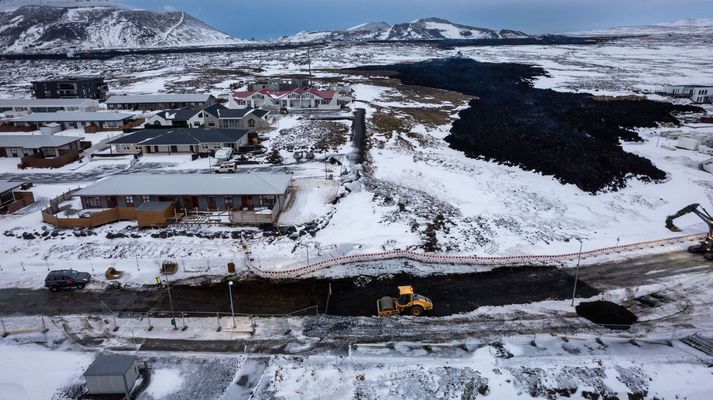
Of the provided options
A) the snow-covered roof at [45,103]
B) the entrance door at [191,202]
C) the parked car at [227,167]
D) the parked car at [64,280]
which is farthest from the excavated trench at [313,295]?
the snow-covered roof at [45,103]

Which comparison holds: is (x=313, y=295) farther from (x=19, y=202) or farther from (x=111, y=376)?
(x=19, y=202)

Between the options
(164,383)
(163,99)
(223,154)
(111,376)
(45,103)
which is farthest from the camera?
(163,99)

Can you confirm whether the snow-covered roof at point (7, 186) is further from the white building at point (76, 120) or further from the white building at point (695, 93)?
the white building at point (695, 93)

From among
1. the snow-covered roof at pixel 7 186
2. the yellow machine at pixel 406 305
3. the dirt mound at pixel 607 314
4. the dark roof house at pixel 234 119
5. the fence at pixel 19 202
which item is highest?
the dark roof house at pixel 234 119

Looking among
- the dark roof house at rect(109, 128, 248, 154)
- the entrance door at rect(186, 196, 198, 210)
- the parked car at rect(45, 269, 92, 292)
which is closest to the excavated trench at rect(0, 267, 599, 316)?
the parked car at rect(45, 269, 92, 292)

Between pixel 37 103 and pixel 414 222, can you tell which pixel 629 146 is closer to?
pixel 414 222

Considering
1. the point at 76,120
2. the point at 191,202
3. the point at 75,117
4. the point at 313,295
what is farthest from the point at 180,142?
the point at 313,295

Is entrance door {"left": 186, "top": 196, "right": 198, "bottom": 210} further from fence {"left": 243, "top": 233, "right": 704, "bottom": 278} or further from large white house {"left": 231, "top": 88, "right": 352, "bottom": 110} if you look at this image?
large white house {"left": 231, "top": 88, "right": 352, "bottom": 110}
